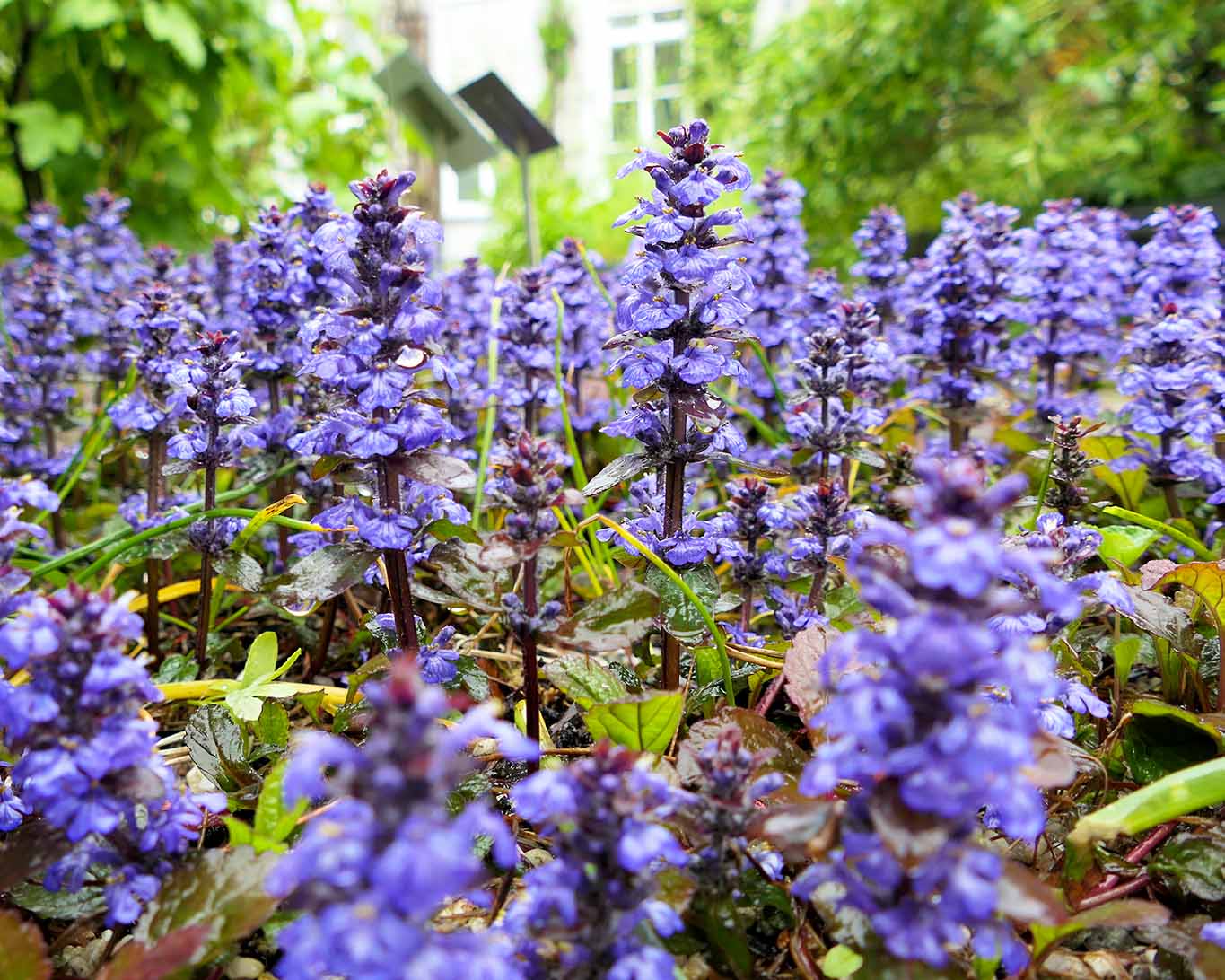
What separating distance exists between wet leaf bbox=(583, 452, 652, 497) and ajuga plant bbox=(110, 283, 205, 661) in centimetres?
128

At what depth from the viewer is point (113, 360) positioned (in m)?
3.91

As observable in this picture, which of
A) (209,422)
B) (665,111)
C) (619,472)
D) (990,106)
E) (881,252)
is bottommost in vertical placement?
(619,472)

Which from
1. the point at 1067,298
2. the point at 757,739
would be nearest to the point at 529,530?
the point at 757,739

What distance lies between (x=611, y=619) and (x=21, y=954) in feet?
3.52

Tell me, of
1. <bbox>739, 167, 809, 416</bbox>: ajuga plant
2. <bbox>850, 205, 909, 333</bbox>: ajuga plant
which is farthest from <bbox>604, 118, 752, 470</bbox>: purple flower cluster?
<bbox>850, 205, 909, 333</bbox>: ajuga plant

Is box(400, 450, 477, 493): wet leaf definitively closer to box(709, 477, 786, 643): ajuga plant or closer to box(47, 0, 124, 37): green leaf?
box(709, 477, 786, 643): ajuga plant

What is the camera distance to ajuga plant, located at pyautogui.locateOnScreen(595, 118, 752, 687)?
2131 mm

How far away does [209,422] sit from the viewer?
2.52m

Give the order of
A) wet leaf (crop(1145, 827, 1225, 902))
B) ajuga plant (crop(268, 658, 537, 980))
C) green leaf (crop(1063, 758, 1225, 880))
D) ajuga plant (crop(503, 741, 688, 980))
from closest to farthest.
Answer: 1. ajuga plant (crop(268, 658, 537, 980))
2. ajuga plant (crop(503, 741, 688, 980))
3. green leaf (crop(1063, 758, 1225, 880))
4. wet leaf (crop(1145, 827, 1225, 902))

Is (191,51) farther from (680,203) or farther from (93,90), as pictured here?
(680,203)

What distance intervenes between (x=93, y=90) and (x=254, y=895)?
6883mm

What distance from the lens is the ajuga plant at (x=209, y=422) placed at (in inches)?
96.2

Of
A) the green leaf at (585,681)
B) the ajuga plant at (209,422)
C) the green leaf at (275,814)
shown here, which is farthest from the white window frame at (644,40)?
the green leaf at (275,814)

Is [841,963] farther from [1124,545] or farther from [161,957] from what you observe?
[1124,545]
